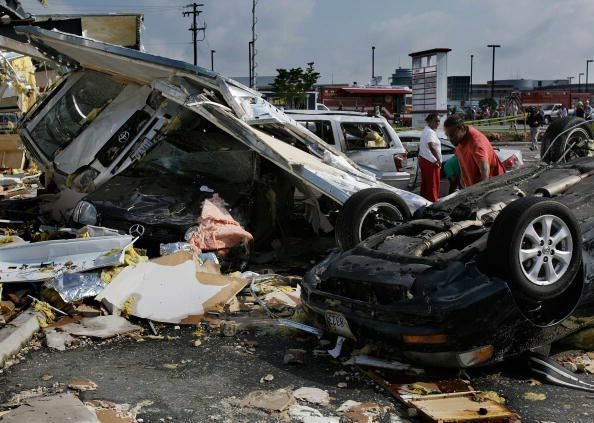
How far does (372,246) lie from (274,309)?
1.51 m

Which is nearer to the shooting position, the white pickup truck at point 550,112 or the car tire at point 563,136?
the car tire at point 563,136

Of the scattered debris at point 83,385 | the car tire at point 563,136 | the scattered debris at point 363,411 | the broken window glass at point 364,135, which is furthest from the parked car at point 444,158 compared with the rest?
the scattered debris at point 83,385

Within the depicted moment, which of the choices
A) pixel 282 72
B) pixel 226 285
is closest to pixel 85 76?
pixel 226 285

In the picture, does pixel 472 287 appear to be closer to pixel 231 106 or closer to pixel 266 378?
pixel 266 378

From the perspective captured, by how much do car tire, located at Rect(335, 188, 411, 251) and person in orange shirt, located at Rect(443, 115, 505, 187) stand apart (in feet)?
4.79

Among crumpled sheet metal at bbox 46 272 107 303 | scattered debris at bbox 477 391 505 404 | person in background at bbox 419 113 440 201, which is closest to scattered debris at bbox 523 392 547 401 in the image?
scattered debris at bbox 477 391 505 404

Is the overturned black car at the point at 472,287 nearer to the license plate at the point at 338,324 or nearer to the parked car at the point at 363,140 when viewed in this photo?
the license plate at the point at 338,324

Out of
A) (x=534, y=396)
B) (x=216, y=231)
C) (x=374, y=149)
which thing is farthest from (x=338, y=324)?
(x=374, y=149)

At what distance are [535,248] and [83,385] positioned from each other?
9.80 ft

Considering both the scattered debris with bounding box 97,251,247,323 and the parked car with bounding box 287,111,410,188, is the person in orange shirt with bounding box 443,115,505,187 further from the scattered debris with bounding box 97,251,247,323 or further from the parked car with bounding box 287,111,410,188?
the parked car with bounding box 287,111,410,188

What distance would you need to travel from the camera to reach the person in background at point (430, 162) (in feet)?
33.5

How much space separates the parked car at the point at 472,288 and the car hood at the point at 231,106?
94.7 inches

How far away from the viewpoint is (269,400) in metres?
4.05

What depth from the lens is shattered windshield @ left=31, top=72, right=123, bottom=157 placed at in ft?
29.6
